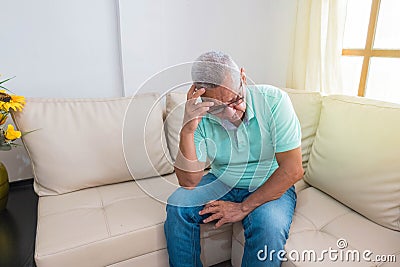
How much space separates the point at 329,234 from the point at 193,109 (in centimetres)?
69

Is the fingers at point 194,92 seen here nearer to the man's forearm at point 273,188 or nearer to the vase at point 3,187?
the man's forearm at point 273,188

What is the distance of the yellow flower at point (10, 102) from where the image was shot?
124 centimetres

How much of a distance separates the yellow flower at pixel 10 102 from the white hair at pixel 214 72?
87 cm

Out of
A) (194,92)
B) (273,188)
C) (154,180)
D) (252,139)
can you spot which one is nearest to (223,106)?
(194,92)

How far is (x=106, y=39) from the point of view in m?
1.75

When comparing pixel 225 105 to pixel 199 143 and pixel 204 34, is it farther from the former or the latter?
pixel 204 34

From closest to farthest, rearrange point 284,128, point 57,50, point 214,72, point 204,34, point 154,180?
1. point 214,72
2. point 284,128
3. point 154,180
4. point 57,50
5. point 204,34

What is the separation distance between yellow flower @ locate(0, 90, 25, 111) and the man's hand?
953 millimetres

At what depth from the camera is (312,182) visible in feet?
4.64

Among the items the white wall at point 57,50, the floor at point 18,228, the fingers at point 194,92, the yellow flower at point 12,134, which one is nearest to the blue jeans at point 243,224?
the fingers at point 194,92

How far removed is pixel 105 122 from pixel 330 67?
133cm

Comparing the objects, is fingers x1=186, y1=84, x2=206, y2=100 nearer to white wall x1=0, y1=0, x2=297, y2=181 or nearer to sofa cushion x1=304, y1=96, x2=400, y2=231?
sofa cushion x1=304, y1=96, x2=400, y2=231

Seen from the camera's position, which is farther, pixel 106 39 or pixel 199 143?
pixel 106 39

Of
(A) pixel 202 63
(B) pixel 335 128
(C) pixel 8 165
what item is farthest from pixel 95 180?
(B) pixel 335 128
